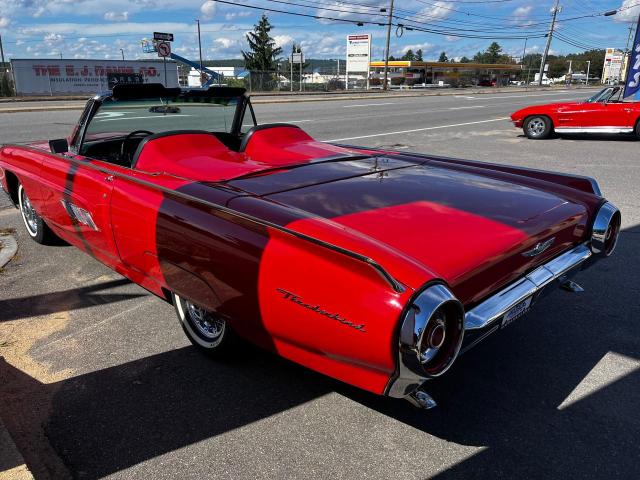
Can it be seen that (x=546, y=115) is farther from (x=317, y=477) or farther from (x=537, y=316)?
(x=317, y=477)

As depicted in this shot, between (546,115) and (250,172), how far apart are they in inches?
Result: 445

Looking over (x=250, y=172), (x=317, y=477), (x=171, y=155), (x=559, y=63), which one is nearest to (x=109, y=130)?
(x=171, y=155)

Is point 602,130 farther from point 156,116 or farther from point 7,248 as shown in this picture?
point 7,248

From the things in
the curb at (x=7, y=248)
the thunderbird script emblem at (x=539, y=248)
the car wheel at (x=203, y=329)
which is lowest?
the curb at (x=7, y=248)

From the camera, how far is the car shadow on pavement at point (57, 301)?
11.5 feet

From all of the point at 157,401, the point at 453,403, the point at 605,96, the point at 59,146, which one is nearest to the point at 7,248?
the point at 59,146

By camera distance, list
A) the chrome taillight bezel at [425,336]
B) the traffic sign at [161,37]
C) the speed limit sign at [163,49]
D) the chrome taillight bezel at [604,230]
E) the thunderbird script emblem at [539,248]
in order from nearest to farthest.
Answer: the chrome taillight bezel at [425,336], the thunderbird script emblem at [539,248], the chrome taillight bezel at [604,230], the speed limit sign at [163,49], the traffic sign at [161,37]

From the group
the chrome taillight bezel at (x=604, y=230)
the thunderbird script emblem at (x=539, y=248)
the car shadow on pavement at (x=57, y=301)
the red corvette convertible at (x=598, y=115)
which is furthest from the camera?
the red corvette convertible at (x=598, y=115)

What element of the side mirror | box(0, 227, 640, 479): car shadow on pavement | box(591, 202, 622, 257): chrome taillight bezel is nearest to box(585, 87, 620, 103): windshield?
box(591, 202, 622, 257): chrome taillight bezel

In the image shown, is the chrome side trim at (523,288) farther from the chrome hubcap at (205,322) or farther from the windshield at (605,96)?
the windshield at (605,96)

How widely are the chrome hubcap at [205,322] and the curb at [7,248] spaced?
230cm

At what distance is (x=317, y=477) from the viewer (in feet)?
6.94

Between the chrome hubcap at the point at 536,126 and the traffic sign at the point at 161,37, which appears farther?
the traffic sign at the point at 161,37

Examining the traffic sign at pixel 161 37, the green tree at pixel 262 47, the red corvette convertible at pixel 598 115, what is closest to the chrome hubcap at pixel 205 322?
the red corvette convertible at pixel 598 115
